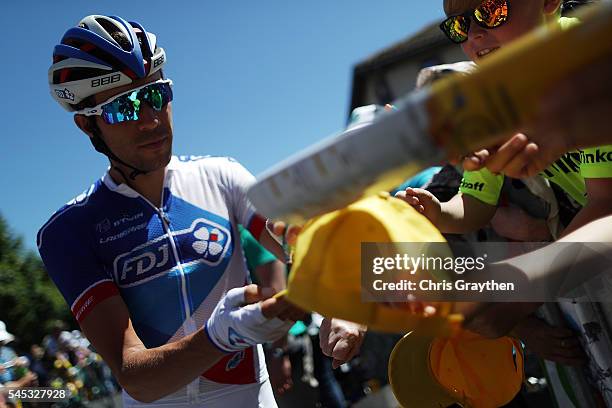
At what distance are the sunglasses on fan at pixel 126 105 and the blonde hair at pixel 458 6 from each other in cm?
126

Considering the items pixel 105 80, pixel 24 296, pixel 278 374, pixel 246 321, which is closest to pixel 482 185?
A: pixel 246 321

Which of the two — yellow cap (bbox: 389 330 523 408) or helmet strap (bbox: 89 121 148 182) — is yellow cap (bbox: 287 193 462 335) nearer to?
yellow cap (bbox: 389 330 523 408)

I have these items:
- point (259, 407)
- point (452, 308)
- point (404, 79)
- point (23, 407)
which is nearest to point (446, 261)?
point (452, 308)

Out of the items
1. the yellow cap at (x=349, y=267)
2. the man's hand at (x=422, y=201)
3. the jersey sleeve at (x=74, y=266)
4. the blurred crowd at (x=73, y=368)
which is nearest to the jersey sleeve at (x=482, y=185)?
the man's hand at (x=422, y=201)

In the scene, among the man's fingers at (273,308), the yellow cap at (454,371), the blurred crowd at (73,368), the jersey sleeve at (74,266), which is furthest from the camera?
the blurred crowd at (73,368)

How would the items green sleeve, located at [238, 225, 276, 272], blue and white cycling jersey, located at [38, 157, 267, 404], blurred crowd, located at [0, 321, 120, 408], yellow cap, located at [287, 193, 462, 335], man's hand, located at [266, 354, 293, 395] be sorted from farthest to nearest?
blurred crowd, located at [0, 321, 120, 408] → man's hand, located at [266, 354, 293, 395] → green sleeve, located at [238, 225, 276, 272] → blue and white cycling jersey, located at [38, 157, 267, 404] → yellow cap, located at [287, 193, 462, 335]

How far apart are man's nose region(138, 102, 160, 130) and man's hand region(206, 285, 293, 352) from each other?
107 centimetres

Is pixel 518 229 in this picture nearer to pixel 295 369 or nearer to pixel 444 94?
pixel 444 94

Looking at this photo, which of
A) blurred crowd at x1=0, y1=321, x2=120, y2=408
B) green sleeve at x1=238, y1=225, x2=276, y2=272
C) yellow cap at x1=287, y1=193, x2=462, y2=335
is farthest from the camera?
blurred crowd at x1=0, y1=321, x2=120, y2=408

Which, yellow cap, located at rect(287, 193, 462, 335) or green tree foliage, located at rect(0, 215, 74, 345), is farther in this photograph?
green tree foliage, located at rect(0, 215, 74, 345)

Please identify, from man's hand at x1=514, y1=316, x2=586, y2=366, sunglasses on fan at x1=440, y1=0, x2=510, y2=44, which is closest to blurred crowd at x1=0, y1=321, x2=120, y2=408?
man's hand at x1=514, y1=316, x2=586, y2=366

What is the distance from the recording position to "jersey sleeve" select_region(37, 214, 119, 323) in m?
2.33

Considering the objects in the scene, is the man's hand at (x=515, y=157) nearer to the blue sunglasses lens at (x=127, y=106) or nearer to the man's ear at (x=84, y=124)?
the blue sunglasses lens at (x=127, y=106)

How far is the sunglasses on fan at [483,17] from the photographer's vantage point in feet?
7.10
